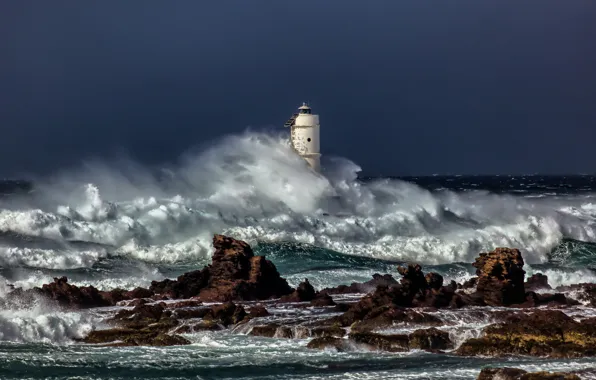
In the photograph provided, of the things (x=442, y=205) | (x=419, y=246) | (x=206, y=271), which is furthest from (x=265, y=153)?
(x=206, y=271)

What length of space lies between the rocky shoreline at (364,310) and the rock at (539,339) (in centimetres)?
2

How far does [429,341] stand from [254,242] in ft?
69.1

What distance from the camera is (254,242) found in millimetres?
38031

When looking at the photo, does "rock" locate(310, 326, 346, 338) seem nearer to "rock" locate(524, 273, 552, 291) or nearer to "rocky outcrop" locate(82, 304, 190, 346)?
"rocky outcrop" locate(82, 304, 190, 346)

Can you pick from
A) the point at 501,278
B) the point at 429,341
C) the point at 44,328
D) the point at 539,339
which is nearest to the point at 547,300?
the point at 501,278

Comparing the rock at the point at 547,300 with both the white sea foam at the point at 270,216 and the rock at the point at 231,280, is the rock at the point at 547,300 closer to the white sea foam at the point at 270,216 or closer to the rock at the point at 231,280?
the rock at the point at 231,280

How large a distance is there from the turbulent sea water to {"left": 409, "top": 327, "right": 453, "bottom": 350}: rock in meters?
0.31

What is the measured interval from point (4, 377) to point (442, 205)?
111ft

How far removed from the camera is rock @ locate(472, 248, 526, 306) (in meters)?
21.5

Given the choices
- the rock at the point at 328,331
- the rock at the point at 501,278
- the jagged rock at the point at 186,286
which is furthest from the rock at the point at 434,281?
the jagged rock at the point at 186,286

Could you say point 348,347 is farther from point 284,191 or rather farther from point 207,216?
point 284,191

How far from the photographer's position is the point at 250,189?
45656mm

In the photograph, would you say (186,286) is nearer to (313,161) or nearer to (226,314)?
(226,314)

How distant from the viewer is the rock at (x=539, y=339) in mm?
16656
